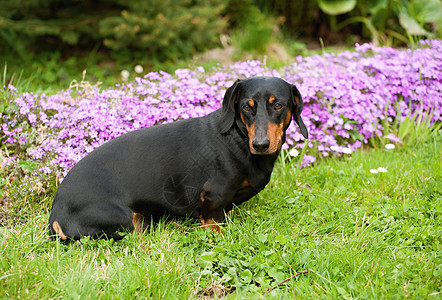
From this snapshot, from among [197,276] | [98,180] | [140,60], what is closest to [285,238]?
[197,276]

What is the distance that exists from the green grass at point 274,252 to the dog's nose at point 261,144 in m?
0.57

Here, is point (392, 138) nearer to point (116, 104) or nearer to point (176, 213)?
point (176, 213)

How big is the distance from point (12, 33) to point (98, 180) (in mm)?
4710

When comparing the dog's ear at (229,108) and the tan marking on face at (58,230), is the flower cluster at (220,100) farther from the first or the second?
the dog's ear at (229,108)

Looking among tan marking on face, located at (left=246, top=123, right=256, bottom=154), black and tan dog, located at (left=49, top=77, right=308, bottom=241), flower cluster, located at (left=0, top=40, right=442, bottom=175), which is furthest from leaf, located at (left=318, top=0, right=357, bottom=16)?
tan marking on face, located at (left=246, top=123, right=256, bottom=154)

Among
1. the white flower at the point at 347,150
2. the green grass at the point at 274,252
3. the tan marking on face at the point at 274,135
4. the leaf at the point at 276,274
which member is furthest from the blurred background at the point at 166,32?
the leaf at the point at 276,274

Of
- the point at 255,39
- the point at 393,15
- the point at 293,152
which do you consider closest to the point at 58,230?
the point at 293,152

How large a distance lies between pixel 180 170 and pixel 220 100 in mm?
1419

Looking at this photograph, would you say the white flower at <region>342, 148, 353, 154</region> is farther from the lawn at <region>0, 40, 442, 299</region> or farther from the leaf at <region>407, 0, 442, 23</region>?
the leaf at <region>407, 0, 442, 23</region>

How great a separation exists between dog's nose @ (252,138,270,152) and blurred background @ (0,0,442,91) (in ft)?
9.12

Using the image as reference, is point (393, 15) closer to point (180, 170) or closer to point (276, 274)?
point (180, 170)

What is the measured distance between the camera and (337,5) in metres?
6.85

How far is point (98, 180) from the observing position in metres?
2.52

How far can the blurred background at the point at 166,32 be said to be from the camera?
5449mm
